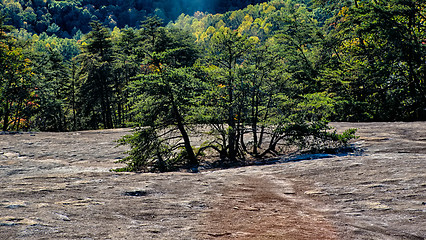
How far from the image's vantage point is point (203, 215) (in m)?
4.75

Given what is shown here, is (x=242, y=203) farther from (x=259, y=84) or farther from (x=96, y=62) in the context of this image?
(x=96, y=62)

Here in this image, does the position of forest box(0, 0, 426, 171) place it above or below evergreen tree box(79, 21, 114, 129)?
below

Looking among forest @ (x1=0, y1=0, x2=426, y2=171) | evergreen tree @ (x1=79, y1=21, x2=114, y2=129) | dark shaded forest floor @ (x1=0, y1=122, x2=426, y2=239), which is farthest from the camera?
evergreen tree @ (x1=79, y1=21, x2=114, y2=129)

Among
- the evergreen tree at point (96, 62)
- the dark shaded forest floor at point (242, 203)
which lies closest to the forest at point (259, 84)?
the evergreen tree at point (96, 62)

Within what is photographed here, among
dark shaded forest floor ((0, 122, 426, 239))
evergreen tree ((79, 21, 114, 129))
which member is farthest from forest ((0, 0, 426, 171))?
dark shaded forest floor ((0, 122, 426, 239))

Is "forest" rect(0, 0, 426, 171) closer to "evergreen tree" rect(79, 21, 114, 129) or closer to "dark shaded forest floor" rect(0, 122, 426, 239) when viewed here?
"evergreen tree" rect(79, 21, 114, 129)

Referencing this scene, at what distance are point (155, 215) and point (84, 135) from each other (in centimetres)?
1859

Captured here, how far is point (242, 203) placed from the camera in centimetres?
563

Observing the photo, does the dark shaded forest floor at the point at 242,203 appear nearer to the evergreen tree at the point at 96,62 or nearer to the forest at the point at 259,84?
the forest at the point at 259,84

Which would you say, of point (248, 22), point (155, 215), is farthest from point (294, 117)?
point (248, 22)

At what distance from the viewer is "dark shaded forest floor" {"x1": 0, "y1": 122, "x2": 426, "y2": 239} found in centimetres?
383

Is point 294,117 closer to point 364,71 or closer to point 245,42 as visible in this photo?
point 245,42

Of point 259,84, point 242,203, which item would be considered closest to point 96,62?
point 259,84

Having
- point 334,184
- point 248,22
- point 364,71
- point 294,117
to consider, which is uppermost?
point 248,22
